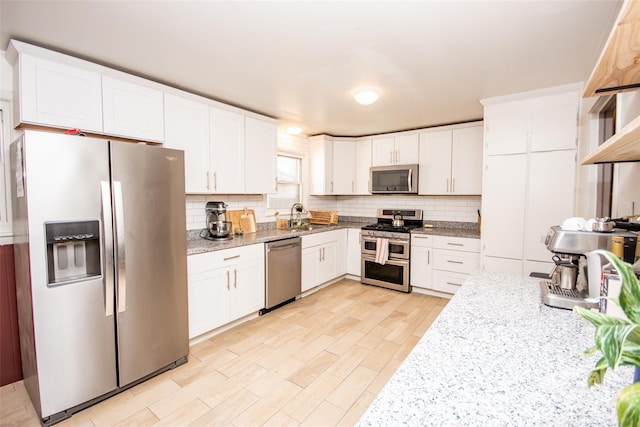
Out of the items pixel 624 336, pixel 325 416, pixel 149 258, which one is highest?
pixel 624 336

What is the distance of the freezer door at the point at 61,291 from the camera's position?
1654 millimetres

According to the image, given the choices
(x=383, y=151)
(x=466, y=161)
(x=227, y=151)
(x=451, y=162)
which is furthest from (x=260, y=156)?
(x=466, y=161)

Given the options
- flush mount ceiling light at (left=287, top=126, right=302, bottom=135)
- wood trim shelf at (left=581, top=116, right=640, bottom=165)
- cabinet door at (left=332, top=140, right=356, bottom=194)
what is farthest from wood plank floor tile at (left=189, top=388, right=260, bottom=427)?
cabinet door at (left=332, top=140, right=356, bottom=194)

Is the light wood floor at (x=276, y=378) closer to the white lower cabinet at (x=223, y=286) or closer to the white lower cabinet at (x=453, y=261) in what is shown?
the white lower cabinet at (x=223, y=286)

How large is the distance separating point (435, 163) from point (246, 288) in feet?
9.93

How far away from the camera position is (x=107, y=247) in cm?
189

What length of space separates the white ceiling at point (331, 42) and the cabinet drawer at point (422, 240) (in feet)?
5.96

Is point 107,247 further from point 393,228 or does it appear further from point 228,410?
point 393,228

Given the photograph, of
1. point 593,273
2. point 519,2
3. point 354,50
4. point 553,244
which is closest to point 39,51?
point 354,50

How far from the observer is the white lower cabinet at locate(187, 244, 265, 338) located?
2.60m

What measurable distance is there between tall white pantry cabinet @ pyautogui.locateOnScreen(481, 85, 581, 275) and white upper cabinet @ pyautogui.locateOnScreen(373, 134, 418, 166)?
4.06 ft

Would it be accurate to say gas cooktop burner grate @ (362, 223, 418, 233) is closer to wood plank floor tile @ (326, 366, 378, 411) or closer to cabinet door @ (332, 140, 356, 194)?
cabinet door @ (332, 140, 356, 194)

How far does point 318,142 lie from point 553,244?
12.5 ft

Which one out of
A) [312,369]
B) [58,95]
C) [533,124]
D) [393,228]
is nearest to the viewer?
[58,95]
